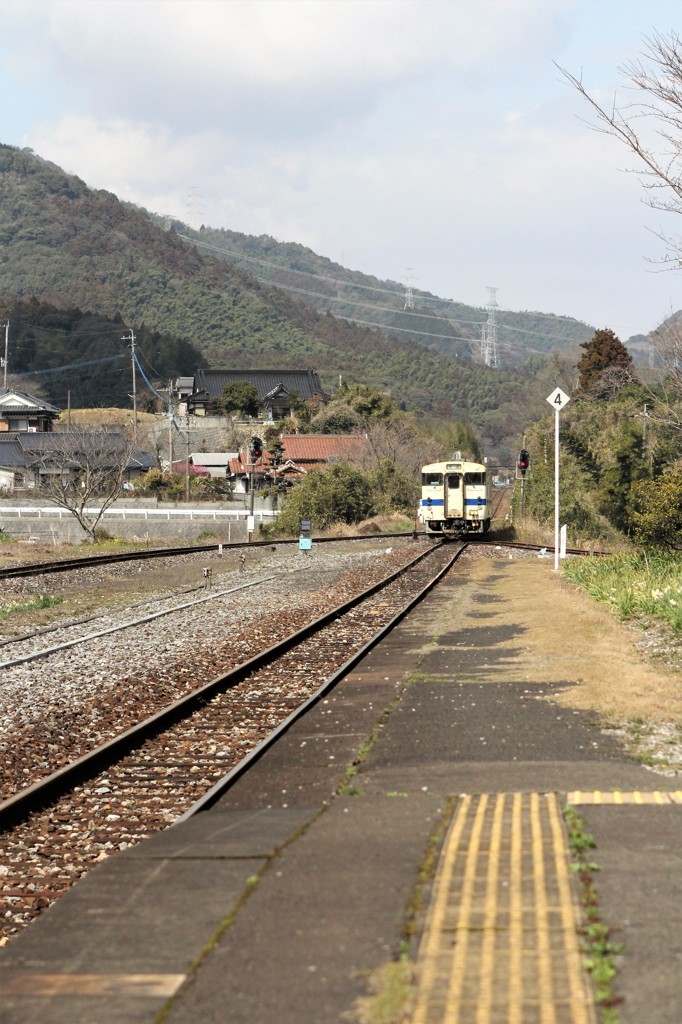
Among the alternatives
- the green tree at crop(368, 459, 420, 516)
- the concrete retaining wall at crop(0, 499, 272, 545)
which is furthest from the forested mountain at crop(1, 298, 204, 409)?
the green tree at crop(368, 459, 420, 516)

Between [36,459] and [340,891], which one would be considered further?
[36,459]

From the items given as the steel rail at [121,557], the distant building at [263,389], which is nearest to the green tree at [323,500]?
the steel rail at [121,557]

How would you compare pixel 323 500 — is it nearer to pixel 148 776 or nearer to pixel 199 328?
pixel 148 776

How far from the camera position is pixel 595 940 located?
14.6 ft

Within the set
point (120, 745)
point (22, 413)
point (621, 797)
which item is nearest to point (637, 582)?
point (120, 745)

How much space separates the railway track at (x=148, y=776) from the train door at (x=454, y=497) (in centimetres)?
2539

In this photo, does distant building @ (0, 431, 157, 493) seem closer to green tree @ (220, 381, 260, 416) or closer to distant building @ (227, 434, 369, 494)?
distant building @ (227, 434, 369, 494)

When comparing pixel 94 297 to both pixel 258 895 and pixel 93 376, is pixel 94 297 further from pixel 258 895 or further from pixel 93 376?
pixel 258 895

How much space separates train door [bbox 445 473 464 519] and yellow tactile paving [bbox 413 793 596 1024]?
110 feet

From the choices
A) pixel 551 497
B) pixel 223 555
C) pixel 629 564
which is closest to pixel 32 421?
pixel 551 497

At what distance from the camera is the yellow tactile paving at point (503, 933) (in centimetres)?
397

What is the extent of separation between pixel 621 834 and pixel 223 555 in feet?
100

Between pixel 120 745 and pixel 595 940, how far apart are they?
5.53m

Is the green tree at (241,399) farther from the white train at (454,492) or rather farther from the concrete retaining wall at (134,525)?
the white train at (454,492)
